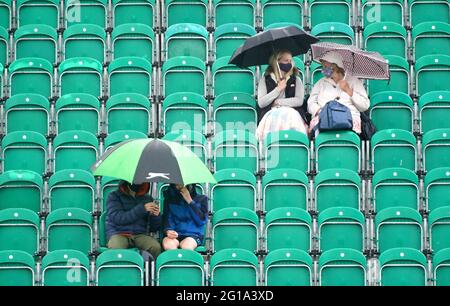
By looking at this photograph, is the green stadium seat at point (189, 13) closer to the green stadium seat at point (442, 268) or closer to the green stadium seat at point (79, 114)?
the green stadium seat at point (79, 114)

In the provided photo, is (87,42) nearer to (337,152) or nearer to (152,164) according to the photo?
(337,152)

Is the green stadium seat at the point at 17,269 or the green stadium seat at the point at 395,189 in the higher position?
the green stadium seat at the point at 395,189

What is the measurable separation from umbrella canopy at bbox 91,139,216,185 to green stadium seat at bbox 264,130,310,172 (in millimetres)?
1143

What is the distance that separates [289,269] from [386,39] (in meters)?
3.99

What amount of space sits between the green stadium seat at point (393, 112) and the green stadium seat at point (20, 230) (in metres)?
3.67

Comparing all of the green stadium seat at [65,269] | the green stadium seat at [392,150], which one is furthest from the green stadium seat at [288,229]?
the green stadium seat at [65,269]

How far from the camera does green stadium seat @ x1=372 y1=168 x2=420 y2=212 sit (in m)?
17.0

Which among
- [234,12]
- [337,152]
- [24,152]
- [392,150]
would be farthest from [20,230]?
[234,12]

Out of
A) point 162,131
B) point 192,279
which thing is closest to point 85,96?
point 162,131

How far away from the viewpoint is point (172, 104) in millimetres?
17938

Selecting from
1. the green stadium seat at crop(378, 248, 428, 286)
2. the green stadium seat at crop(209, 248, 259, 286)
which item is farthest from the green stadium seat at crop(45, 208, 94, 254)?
the green stadium seat at crop(378, 248, 428, 286)

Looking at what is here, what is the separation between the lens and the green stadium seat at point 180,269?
15.7 meters

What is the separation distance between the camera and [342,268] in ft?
52.5

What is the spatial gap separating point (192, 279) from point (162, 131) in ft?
8.47
